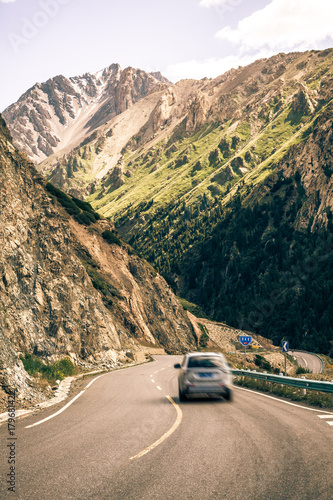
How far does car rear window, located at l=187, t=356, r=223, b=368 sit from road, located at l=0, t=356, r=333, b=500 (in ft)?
7.09

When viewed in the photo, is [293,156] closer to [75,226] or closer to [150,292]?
[150,292]

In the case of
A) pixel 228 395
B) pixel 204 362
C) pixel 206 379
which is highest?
pixel 204 362

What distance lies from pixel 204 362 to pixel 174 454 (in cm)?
783

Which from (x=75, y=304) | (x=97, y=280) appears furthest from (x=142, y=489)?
(x=97, y=280)

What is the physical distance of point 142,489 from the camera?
18.6 ft

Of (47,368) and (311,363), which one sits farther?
(311,363)

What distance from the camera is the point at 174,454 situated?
7.42 metres

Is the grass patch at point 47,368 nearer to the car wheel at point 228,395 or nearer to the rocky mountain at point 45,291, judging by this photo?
the rocky mountain at point 45,291

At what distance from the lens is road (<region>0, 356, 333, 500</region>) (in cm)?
568

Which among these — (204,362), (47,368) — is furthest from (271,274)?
(204,362)

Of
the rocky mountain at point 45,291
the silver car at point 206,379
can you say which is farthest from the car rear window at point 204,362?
the rocky mountain at point 45,291

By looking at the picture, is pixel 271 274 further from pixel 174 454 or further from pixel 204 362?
pixel 174 454

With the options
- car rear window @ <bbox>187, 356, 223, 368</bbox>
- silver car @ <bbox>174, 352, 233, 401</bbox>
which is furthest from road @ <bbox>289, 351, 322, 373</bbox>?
silver car @ <bbox>174, 352, 233, 401</bbox>

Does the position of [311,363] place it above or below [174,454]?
below
